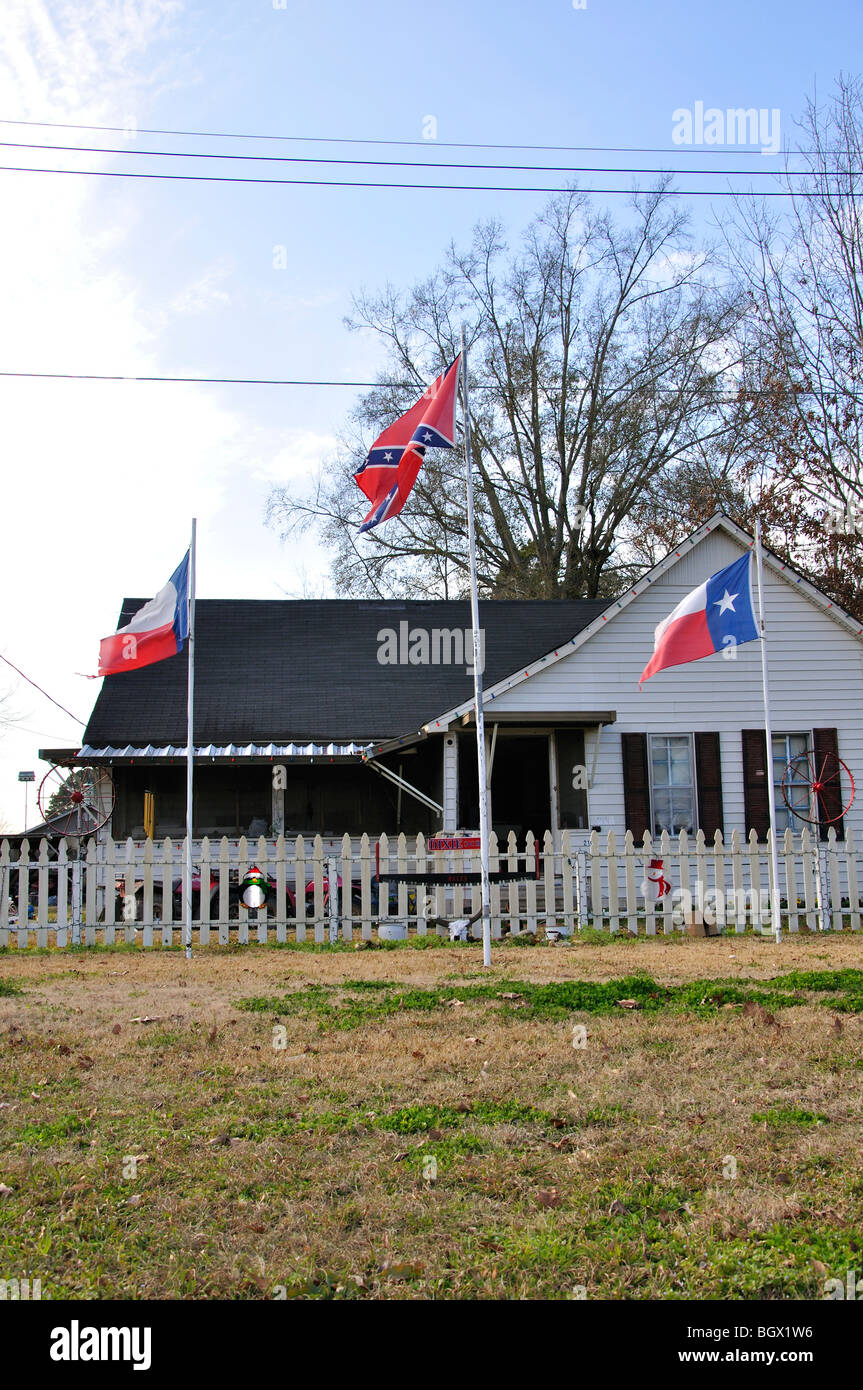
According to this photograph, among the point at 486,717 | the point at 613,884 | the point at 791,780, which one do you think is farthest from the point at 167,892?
the point at 791,780

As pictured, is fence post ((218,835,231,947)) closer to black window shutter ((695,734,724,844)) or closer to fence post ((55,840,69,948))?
fence post ((55,840,69,948))

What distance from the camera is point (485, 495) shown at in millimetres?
37062

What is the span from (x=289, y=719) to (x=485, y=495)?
61.2 feet

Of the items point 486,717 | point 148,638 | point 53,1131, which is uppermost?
point 148,638

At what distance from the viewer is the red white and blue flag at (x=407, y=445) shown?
11016mm

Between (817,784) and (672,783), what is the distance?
7.06ft

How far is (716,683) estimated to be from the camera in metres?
17.0

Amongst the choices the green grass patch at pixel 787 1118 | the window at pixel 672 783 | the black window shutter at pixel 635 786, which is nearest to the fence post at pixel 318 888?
the black window shutter at pixel 635 786

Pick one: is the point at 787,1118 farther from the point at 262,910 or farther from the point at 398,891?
the point at 398,891

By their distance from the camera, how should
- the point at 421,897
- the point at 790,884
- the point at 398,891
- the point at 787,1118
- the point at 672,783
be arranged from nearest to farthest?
the point at 787,1118 < the point at 790,884 < the point at 398,891 < the point at 421,897 < the point at 672,783

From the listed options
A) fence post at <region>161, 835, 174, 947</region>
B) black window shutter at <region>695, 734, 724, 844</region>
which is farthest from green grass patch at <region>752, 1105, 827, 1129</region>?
black window shutter at <region>695, 734, 724, 844</region>

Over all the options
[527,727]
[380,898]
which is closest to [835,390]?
[527,727]

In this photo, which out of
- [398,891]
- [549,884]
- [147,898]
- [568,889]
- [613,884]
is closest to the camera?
[147,898]
